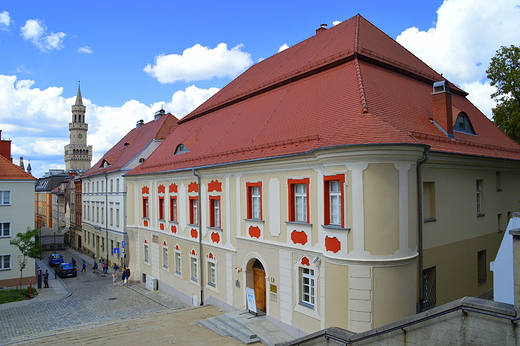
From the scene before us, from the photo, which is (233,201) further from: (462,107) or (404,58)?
(462,107)

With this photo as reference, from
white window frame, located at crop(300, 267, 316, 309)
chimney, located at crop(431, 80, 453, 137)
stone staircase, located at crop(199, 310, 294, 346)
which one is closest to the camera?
white window frame, located at crop(300, 267, 316, 309)

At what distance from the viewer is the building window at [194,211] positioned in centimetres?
2206

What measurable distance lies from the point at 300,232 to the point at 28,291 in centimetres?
2380

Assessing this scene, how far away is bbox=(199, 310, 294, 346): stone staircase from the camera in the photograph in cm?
1494

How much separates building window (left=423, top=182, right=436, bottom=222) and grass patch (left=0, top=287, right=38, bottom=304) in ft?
85.7

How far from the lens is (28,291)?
29094 mm

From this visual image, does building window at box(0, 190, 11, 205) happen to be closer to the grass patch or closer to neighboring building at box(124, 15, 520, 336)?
the grass patch

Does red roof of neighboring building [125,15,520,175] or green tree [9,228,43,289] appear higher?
red roof of neighboring building [125,15,520,175]

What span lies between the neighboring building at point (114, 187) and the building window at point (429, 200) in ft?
92.3

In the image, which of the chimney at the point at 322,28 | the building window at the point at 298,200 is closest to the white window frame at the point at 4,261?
the building window at the point at 298,200

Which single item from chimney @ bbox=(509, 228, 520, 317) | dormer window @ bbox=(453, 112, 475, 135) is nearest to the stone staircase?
chimney @ bbox=(509, 228, 520, 317)

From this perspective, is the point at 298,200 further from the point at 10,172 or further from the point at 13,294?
the point at 10,172

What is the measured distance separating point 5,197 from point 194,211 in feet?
63.0

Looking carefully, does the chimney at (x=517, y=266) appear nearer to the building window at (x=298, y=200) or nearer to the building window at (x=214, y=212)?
the building window at (x=298, y=200)
